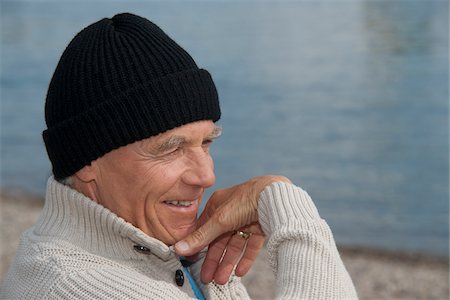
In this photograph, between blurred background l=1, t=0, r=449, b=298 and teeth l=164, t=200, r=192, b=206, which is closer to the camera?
teeth l=164, t=200, r=192, b=206

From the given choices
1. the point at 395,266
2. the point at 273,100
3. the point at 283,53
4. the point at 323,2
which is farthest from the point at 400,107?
the point at 323,2

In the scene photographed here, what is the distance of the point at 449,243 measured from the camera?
10836 millimetres

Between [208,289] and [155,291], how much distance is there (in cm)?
56

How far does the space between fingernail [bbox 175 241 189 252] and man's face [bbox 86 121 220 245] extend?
0.29ft

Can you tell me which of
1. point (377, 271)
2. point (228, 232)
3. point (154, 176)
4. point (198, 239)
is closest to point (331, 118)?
point (377, 271)

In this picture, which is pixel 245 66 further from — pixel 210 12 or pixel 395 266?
pixel 210 12

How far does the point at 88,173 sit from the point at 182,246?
406 mm

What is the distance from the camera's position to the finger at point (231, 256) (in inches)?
128

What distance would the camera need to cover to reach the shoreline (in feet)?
29.5

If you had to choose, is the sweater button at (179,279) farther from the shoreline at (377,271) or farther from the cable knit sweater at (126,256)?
the shoreline at (377,271)

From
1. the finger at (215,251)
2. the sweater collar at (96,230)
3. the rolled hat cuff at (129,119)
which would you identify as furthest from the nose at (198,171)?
the finger at (215,251)

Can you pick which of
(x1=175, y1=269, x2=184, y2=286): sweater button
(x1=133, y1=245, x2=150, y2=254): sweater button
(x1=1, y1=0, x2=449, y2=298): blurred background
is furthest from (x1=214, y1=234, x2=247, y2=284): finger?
(x1=1, y1=0, x2=449, y2=298): blurred background

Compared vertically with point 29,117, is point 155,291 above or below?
above

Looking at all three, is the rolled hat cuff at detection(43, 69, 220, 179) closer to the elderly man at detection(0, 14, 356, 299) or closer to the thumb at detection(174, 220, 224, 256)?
the elderly man at detection(0, 14, 356, 299)
